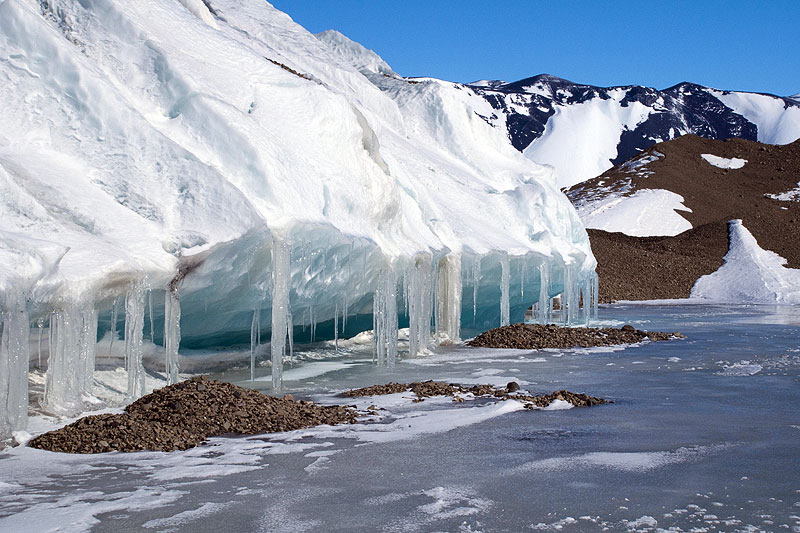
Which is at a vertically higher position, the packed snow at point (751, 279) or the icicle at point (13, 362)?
the packed snow at point (751, 279)

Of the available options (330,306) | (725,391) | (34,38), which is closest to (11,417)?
(34,38)

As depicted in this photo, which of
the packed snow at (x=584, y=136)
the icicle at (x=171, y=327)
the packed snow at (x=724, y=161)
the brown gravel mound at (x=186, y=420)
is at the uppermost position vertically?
the packed snow at (x=584, y=136)

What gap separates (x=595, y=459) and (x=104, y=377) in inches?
257

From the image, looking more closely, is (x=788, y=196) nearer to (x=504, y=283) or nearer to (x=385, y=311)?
(x=504, y=283)

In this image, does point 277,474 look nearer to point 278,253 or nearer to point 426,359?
point 278,253

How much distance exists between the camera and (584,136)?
4296 inches

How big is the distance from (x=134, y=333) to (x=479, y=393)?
4.12m

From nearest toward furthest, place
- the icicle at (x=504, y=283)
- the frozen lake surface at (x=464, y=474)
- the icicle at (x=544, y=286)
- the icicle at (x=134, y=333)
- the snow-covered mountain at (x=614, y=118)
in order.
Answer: the frozen lake surface at (x=464, y=474) < the icicle at (x=134, y=333) < the icicle at (x=504, y=283) < the icicle at (x=544, y=286) < the snow-covered mountain at (x=614, y=118)

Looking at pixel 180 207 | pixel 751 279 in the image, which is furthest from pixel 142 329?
pixel 751 279

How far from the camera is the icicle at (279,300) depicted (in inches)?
437

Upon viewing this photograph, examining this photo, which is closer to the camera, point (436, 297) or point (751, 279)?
point (436, 297)

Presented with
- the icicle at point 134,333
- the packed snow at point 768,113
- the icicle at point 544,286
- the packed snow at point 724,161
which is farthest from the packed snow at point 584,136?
the icicle at point 134,333

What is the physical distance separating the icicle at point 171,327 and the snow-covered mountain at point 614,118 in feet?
297

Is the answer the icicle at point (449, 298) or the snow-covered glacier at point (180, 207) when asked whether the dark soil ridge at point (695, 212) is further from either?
the snow-covered glacier at point (180, 207)
